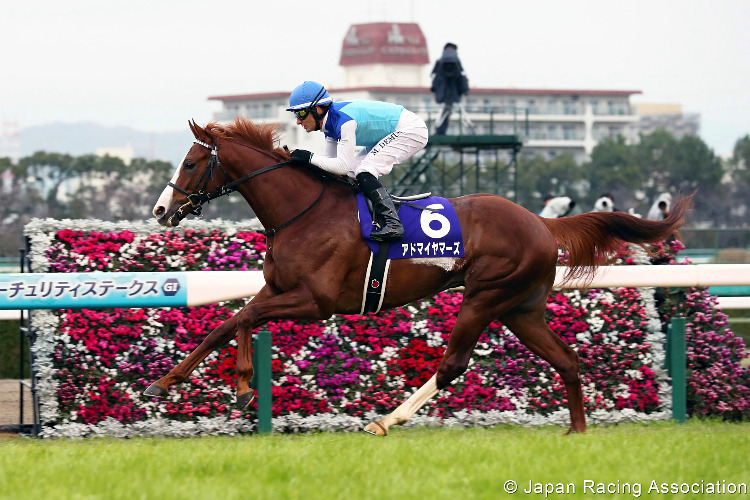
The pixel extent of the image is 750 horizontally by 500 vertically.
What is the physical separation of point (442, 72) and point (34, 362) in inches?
496

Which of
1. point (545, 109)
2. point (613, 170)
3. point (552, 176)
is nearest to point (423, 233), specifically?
point (613, 170)

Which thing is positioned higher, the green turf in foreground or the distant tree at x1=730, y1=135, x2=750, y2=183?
the distant tree at x1=730, y1=135, x2=750, y2=183

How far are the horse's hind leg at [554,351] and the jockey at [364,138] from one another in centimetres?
97

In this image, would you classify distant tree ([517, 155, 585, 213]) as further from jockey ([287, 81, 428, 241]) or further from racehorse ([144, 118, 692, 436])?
jockey ([287, 81, 428, 241])

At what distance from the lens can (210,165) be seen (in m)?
5.41

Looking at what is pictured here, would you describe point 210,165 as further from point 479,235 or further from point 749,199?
point 749,199

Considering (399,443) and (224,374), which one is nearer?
(399,443)

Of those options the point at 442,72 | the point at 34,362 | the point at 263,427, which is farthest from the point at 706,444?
the point at 442,72

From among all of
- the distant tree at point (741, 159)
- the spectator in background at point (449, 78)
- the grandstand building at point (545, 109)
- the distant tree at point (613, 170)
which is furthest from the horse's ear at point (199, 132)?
the grandstand building at point (545, 109)

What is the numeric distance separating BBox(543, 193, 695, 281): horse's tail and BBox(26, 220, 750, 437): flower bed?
1.55ft

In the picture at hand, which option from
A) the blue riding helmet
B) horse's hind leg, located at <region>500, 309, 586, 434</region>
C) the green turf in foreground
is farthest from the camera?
horse's hind leg, located at <region>500, 309, 586, 434</region>

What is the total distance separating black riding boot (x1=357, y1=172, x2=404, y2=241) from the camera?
5312 millimetres

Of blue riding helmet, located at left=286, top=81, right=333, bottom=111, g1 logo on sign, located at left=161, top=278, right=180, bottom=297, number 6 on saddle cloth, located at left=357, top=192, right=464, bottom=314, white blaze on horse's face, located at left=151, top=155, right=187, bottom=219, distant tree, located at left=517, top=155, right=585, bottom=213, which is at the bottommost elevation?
g1 logo on sign, located at left=161, top=278, right=180, bottom=297

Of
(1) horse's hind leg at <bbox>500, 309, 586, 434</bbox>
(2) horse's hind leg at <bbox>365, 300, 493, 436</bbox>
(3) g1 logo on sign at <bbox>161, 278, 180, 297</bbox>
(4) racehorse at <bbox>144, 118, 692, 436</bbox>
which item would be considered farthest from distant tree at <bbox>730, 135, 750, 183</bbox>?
(3) g1 logo on sign at <bbox>161, 278, 180, 297</bbox>
